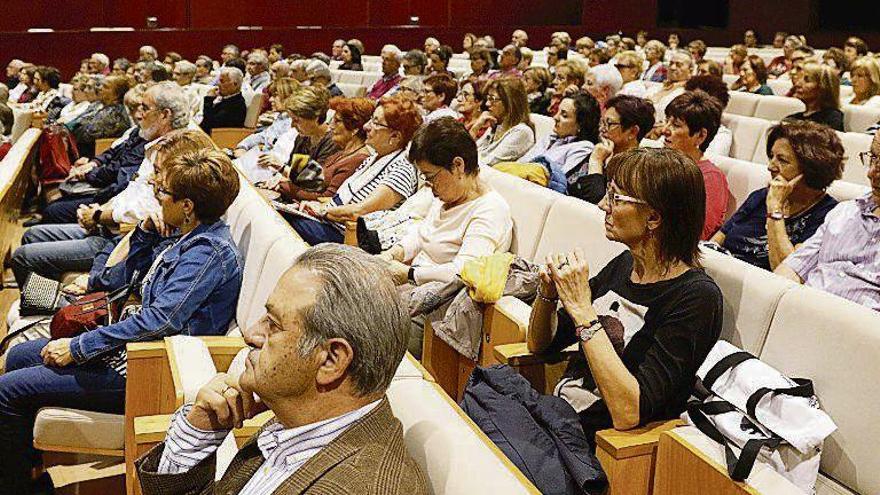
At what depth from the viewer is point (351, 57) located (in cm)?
1047

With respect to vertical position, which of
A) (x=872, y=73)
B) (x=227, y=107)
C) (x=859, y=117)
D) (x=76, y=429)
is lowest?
(x=76, y=429)

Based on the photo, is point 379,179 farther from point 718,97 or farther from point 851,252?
point 851,252

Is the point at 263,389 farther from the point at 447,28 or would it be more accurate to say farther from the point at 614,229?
the point at 447,28

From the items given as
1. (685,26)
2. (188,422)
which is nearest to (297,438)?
(188,422)

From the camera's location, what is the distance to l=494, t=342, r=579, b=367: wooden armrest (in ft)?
7.91

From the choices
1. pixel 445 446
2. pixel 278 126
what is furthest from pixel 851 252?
pixel 278 126

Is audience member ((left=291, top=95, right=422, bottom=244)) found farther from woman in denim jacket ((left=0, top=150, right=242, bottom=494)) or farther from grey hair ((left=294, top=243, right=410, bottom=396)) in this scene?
grey hair ((left=294, top=243, right=410, bottom=396))

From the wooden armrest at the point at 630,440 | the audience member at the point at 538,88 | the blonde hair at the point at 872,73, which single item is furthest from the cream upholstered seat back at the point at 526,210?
the blonde hair at the point at 872,73

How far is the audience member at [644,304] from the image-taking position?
2002mm

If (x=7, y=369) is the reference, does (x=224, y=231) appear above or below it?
above

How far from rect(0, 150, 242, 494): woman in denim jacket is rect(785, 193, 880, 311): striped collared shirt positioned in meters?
1.77

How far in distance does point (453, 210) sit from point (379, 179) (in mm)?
963

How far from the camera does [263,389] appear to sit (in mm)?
1412

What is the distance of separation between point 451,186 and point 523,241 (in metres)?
0.32
